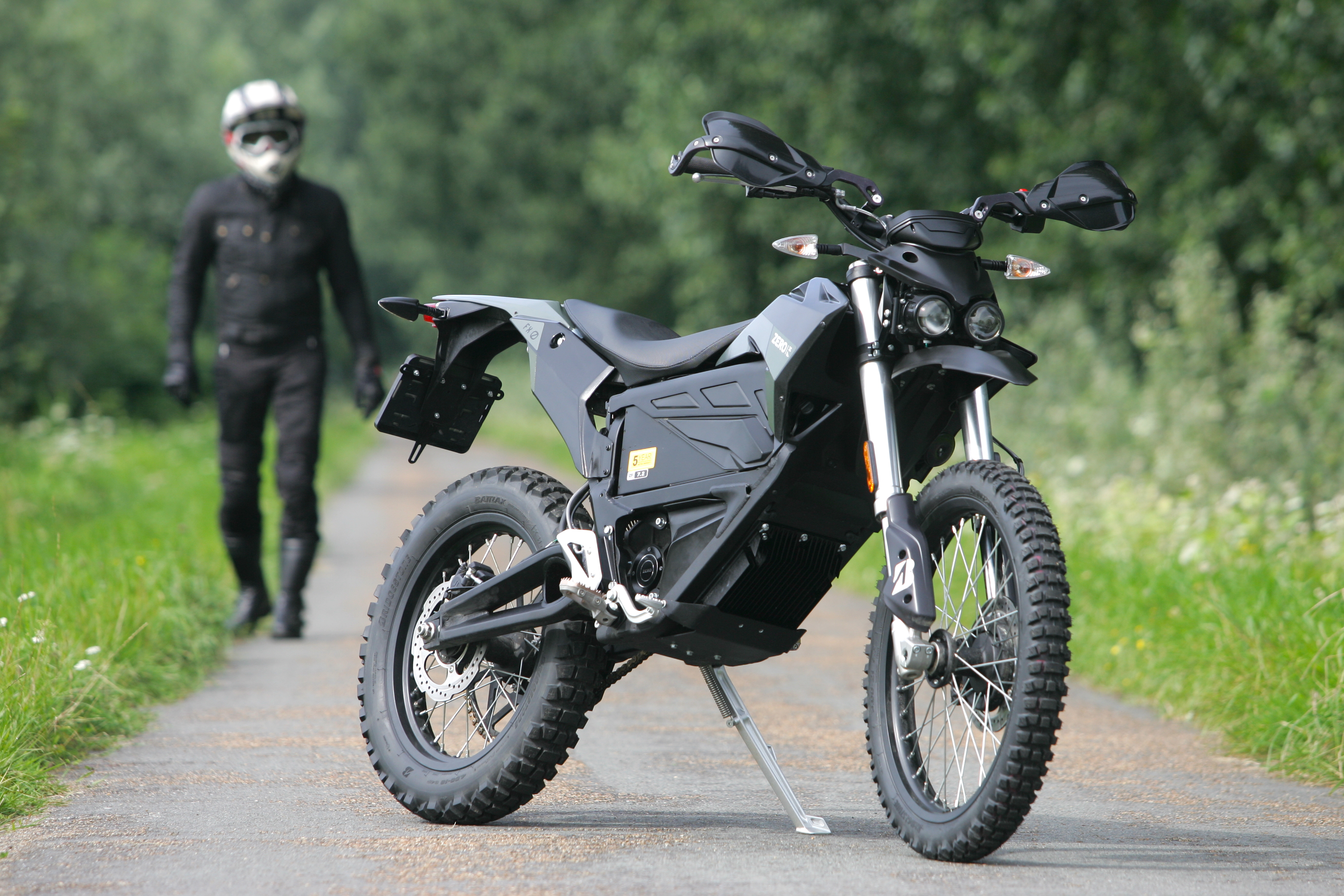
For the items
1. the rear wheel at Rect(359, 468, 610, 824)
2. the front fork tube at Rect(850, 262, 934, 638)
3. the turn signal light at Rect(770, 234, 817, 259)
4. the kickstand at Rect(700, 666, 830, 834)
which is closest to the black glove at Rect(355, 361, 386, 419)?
the rear wheel at Rect(359, 468, 610, 824)

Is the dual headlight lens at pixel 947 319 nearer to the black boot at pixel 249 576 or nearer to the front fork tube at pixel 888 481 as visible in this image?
the front fork tube at pixel 888 481

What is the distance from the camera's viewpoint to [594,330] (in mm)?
4148

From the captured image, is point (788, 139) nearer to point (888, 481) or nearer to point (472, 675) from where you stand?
point (472, 675)

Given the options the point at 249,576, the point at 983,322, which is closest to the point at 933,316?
the point at 983,322

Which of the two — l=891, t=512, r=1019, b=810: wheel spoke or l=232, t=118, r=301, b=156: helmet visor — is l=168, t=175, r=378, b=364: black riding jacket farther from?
l=891, t=512, r=1019, b=810: wheel spoke

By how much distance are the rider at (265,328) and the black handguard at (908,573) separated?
419 cm

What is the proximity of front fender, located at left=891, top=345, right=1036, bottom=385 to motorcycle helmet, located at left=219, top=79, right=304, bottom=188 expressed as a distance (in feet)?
15.0

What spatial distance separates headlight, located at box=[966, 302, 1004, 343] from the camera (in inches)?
137

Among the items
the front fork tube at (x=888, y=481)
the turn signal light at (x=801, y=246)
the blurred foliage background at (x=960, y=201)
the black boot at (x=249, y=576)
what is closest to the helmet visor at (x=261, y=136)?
the black boot at (x=249, y=576)

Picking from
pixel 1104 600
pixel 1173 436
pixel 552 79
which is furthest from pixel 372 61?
pixel 1104 600

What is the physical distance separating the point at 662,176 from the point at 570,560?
19.6 metres

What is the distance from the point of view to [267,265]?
7316 millimetres

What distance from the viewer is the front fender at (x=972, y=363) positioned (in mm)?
3371

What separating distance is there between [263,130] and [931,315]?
15.4 ft
